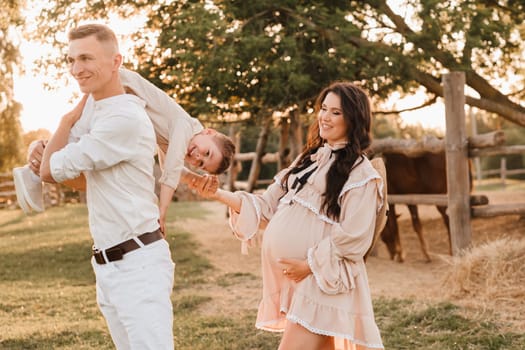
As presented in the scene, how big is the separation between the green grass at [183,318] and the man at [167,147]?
102 inches

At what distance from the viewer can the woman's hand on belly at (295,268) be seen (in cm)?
331

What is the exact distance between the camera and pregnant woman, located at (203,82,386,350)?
325 centimetres

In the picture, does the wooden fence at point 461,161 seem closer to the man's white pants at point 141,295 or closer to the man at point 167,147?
the man at point 167,147

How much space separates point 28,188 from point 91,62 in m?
0.54

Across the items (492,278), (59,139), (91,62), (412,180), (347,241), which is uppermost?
(91,62)

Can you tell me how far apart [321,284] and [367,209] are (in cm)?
38

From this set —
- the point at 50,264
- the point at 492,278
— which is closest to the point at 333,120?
the point at 492,278

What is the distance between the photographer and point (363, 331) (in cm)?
331

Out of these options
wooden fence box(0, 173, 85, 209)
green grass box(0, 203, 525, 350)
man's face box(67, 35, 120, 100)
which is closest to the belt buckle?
man's face box(67, 35, 120, 100)

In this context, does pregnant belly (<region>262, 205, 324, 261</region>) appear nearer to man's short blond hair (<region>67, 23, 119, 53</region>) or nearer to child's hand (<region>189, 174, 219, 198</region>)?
child's hand (<region>189, 174, 219, 198</region>)

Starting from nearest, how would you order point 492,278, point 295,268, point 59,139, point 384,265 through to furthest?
point 59,139
point 295,268
point 492,278
point 384,265

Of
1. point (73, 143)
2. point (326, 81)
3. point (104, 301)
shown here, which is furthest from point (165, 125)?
point (326, 81)

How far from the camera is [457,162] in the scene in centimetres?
888

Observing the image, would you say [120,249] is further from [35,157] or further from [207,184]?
[207,184]
